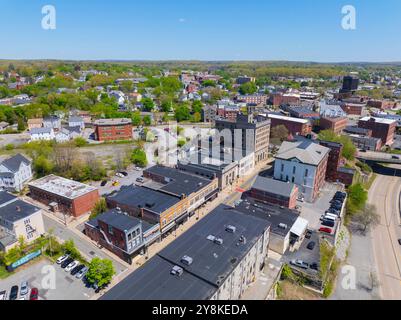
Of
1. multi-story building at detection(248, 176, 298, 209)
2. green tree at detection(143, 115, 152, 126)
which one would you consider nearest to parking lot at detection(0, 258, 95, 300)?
multi-story building at detection(248, 176, 298, 209)

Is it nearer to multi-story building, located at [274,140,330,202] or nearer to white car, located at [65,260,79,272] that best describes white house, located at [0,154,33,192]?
white car, located at [65,260,79,272]

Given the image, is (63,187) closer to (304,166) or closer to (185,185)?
(185,185)

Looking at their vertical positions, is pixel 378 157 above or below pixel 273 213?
above

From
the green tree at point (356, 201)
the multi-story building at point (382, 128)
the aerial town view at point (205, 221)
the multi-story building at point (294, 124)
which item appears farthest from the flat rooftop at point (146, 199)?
the multi-story building at point (382, 128)

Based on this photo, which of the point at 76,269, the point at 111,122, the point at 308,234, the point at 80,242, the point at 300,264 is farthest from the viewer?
the point at 111,122

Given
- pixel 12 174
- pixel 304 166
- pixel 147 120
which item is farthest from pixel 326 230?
pixel 147 120
